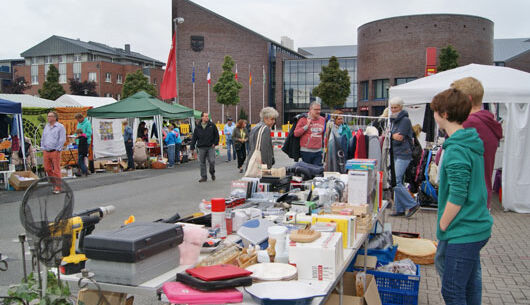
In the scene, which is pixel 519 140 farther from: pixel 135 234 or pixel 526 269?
pixel 135 234

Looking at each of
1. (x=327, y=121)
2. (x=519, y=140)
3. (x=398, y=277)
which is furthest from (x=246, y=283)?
(x=519, y=140)

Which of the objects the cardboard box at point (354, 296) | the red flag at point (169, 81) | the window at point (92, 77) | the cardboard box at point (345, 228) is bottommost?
the cardboard box at point (354, 296)

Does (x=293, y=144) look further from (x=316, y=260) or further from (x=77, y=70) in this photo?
(x=77, y=70)

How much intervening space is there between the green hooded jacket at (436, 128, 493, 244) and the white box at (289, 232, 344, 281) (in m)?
0.81

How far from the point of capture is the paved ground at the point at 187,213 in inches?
194

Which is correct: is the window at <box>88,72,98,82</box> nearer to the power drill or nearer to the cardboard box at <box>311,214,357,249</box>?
the power drill

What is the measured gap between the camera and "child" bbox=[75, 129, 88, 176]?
14289mm

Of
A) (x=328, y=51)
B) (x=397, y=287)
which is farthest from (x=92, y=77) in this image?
(x=397, y=287)

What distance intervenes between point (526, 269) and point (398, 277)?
232 cm

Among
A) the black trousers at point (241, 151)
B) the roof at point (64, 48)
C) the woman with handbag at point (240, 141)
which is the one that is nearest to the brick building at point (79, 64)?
the roof at point (64, 48)

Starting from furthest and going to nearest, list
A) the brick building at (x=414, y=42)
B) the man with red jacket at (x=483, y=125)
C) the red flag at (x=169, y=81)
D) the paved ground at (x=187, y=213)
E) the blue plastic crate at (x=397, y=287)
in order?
the brick building at (x=414, y=42), the red flag at (x=169, y=81), the paved ground at (x=187, y=213), the blue plastic crate at (x=397, y=287), the man with red jacket at (x=483, y=125)

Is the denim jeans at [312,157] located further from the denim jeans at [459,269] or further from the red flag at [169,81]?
the red flag at [169,81]

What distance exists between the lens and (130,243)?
2385 mm

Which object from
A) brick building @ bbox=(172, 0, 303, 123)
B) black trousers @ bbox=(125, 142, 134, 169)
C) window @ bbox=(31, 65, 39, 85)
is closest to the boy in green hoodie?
black trousers @ bbox=(125, 142, 134, 169)
